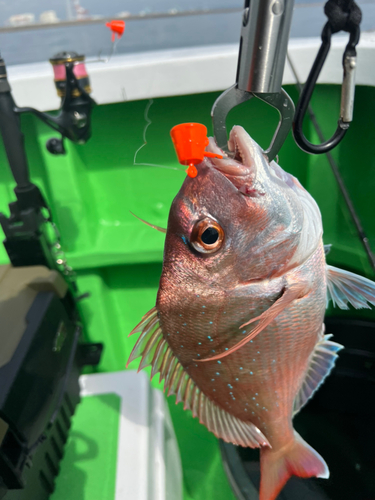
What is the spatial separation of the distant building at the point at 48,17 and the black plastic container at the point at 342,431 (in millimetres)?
1821

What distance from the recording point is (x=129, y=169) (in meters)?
1.76

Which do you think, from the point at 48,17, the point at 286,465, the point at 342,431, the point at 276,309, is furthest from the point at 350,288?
the point at 48,17

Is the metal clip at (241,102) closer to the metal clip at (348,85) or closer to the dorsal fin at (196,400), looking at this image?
the metal clip at (348,85)

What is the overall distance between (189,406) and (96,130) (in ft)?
4.35

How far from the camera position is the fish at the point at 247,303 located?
0.65 m

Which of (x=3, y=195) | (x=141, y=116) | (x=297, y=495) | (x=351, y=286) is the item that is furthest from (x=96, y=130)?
(x=297, y=495)

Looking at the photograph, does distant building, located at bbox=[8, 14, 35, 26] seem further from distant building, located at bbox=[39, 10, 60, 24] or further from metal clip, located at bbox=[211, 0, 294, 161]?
metal clip, located at bbox=[211, 0, 294, 161]

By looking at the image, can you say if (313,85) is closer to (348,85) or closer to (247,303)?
(348,85)

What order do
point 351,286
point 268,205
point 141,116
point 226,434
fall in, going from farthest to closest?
point 141,116, point 226,434, point 351,286, point 268,205

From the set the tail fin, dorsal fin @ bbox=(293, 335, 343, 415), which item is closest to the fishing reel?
dorsal fin @ bbox=(293, 335, 343, 415)

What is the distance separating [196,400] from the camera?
0.92 metres

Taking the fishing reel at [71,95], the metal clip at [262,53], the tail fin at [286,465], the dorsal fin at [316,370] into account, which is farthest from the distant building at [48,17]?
the tail fin at [286,465]

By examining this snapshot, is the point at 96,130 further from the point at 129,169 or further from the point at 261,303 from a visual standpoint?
the point at 261,303

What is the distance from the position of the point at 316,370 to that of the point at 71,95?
1.22 m
